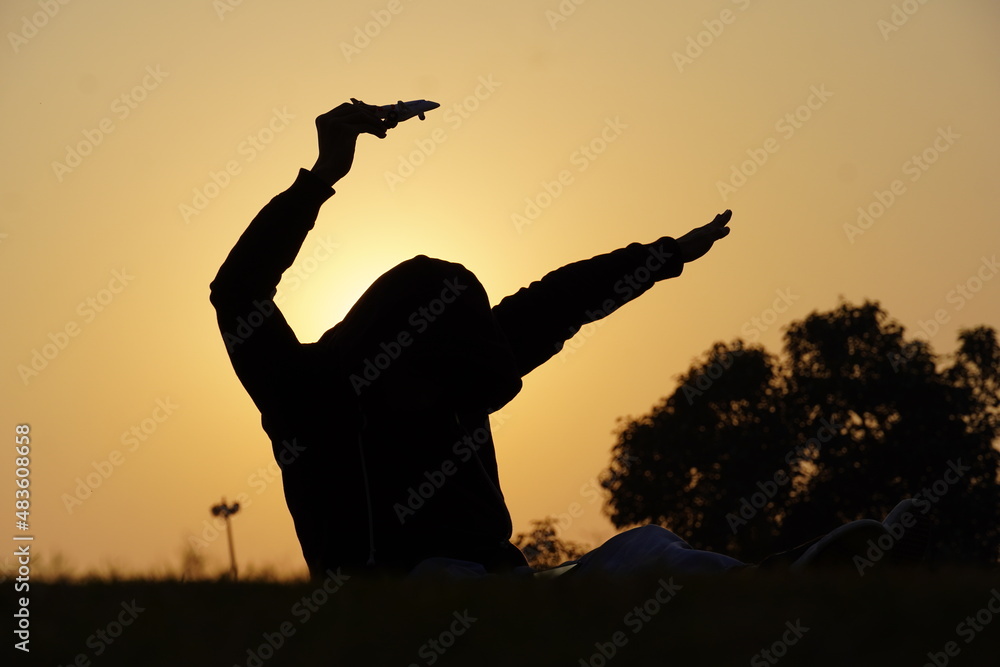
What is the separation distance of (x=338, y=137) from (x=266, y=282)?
24.7 inches

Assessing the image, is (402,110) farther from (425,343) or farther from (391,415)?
(391,415)

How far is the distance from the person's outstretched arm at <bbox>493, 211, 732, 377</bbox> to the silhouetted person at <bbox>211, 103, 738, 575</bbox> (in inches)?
24.7

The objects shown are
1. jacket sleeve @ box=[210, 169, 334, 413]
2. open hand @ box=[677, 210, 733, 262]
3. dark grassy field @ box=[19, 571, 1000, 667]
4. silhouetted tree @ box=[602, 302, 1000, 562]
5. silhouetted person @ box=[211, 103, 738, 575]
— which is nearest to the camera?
dark grassy field @ box=[19, 571, 1000, 667]

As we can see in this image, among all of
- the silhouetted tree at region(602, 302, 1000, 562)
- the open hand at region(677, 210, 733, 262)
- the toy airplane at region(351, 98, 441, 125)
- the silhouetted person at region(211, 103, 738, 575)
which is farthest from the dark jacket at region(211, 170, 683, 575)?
the silhouetted tree at region(602, 302, 1000, 562)

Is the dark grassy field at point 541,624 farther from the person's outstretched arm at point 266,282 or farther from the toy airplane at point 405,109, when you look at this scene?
the toy airplane at point 405,109

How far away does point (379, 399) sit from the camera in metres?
4.27

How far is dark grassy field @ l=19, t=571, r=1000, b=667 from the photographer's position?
2.40m

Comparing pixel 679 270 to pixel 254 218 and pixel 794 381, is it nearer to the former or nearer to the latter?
pixel 254 218

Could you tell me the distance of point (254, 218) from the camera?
394 cm

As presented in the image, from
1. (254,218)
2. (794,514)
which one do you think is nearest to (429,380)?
(254,218)

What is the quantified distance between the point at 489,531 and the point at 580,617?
164cm

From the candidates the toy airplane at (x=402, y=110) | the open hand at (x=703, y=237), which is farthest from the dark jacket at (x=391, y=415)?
the open hand at (x=703, y=237)

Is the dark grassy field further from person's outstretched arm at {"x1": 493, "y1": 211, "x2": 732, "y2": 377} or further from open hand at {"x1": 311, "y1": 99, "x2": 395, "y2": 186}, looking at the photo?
person's outstretched arm at {"x1": 493, "y1": 211, "x2": 732, "y2": 377}

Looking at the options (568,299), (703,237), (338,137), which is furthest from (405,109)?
(703,237)
